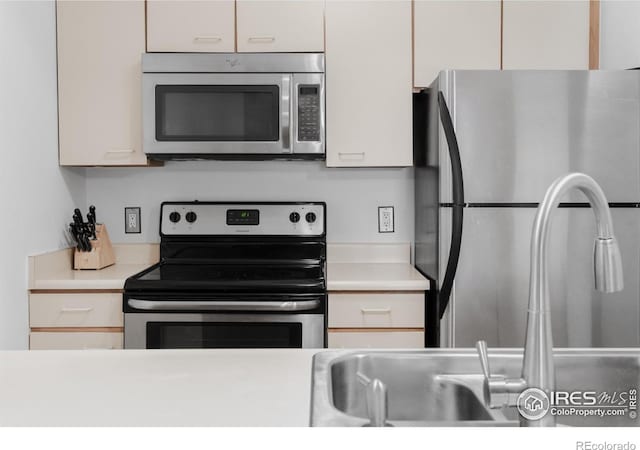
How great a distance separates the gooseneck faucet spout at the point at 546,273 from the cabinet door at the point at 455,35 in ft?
5.87

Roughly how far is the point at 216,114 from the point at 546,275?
6.32 ft

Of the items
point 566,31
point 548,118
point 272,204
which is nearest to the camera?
point 548,118

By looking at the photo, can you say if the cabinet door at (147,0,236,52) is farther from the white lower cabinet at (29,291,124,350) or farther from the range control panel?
the white lower cabinet at (29,291,124,350)

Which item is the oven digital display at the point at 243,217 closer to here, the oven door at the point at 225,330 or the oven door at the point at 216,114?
the oven door at the point at 216,114

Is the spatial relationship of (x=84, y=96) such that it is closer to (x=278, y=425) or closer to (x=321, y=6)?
(x=321, y=6)

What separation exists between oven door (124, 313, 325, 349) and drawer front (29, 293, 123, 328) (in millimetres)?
97

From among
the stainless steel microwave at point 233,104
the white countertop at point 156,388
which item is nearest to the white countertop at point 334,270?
the stainless steel microwave at point 233,104

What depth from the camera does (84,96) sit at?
2527 millimetres

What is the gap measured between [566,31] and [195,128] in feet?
5.33

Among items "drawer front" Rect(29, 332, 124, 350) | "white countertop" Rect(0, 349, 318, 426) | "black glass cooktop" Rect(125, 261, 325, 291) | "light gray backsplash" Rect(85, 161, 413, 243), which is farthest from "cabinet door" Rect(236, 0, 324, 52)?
"white countertop" Rect(0, 349, 318, 426)

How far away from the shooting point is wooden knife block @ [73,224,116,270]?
2.57 meters

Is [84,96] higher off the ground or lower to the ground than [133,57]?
lower

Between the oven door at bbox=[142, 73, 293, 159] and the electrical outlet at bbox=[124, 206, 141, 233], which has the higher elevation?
the oven door at bbox=[142, 73, 293, 159]
